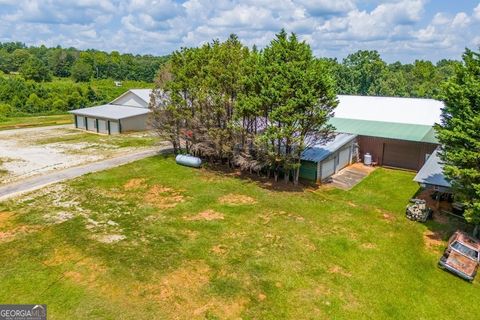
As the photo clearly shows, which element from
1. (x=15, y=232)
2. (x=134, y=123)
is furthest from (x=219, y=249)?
(x=134, y=123)

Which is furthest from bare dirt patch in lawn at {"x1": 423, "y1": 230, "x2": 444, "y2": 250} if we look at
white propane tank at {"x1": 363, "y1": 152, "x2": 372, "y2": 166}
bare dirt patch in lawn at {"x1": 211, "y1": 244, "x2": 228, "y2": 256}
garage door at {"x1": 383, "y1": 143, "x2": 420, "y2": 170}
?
white propane tank at {"x1": 363, "y1": 152, "x2": 372, "y2": 166}

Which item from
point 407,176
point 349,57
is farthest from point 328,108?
point 349,57

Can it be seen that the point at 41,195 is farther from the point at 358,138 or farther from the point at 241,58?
the point at 358,138

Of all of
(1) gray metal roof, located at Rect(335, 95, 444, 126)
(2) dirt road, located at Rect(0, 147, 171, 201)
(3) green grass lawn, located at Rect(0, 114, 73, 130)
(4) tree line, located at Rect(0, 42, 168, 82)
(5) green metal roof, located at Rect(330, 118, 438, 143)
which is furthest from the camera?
(4) tree line, located at Rect(0, 42, 168, 82)

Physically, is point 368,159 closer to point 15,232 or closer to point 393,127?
point 393,127

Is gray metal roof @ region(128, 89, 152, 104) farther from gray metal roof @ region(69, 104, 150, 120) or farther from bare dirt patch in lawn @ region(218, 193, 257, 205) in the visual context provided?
bare dirt patch in lawn @ region(218, 193, 257, 205)
